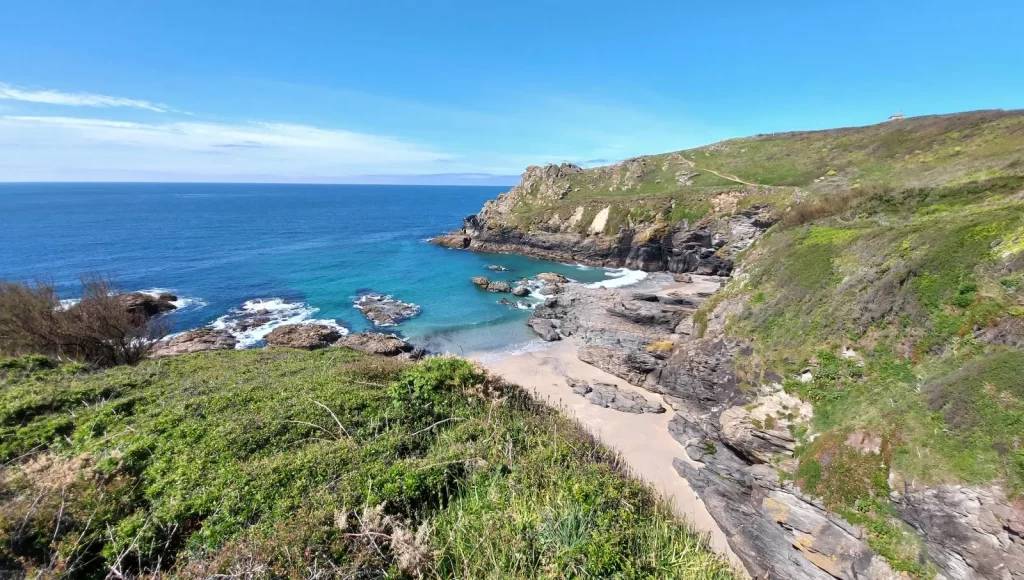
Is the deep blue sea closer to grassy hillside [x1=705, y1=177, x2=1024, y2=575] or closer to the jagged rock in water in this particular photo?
the jagged rock in water

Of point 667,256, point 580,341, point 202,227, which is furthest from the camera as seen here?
point 202,227

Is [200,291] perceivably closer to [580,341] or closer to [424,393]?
[580,341]

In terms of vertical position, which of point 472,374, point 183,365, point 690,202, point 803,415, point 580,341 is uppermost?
point 690,202

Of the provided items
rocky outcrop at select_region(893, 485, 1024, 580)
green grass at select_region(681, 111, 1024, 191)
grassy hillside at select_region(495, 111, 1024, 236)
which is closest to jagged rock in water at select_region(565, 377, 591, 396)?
rocky outcrop at select_region(893, 485, 1024, 580)

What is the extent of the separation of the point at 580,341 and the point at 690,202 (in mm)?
39142

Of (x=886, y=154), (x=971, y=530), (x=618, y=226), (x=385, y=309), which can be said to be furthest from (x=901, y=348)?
(x=886, y=154)

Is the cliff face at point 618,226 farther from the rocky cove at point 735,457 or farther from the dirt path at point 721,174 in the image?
the rocky cove at point 735,457

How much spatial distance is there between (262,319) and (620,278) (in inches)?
1767

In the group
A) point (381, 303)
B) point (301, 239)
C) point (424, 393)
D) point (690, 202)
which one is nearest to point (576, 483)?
point (424, 393)

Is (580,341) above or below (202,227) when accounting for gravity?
below

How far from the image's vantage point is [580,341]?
119ft

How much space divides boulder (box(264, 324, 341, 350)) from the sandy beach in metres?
14.3

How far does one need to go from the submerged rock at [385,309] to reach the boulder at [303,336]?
5.58m

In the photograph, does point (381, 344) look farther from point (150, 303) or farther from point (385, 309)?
point (150, 303)
